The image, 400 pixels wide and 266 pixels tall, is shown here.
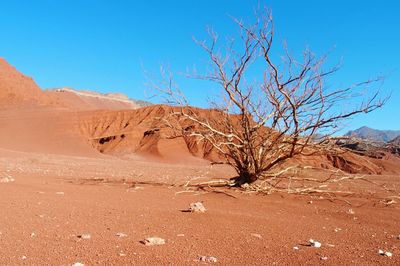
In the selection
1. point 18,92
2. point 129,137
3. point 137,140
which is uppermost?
point 18,92

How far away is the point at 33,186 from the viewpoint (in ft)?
27.5

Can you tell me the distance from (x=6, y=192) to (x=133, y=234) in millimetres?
3683

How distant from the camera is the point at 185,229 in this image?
484 centimetres

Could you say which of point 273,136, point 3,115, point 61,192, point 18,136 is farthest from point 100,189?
point 3,115

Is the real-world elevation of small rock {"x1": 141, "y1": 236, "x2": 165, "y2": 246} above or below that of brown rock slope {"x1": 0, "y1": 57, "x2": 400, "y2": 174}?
below

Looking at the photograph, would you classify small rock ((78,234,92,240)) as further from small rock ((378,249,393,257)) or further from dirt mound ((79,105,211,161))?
dirt mound ((79,105,211,161))

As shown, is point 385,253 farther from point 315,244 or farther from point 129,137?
point 129,137

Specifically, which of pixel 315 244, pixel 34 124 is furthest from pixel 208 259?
pixel 34 124

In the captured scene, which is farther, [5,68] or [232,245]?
[5,68]

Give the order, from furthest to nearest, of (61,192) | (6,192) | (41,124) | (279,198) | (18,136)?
1. (41,124)
2. (18,136)
3. (279,198)
4. (61,192)
5. (6,192)

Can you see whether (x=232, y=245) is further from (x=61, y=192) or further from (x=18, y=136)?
(x=18, y=136)

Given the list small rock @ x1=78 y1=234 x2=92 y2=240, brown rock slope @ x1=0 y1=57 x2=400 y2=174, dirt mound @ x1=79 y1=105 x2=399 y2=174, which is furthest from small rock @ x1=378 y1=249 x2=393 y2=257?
dirt mound @ x1=79 y1=105 x2=399 y2=174

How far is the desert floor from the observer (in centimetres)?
370

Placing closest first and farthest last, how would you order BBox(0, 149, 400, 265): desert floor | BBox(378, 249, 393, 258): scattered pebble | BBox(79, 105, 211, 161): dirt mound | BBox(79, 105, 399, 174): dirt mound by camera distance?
BBox(0, 149, 400, 265): desert floor
BBox(378, 249, 393, 258): scattered pebble
BBox(79, 105, 399, 174): dirt mound
BBox(79, 105, 211, 161): dirt mound
